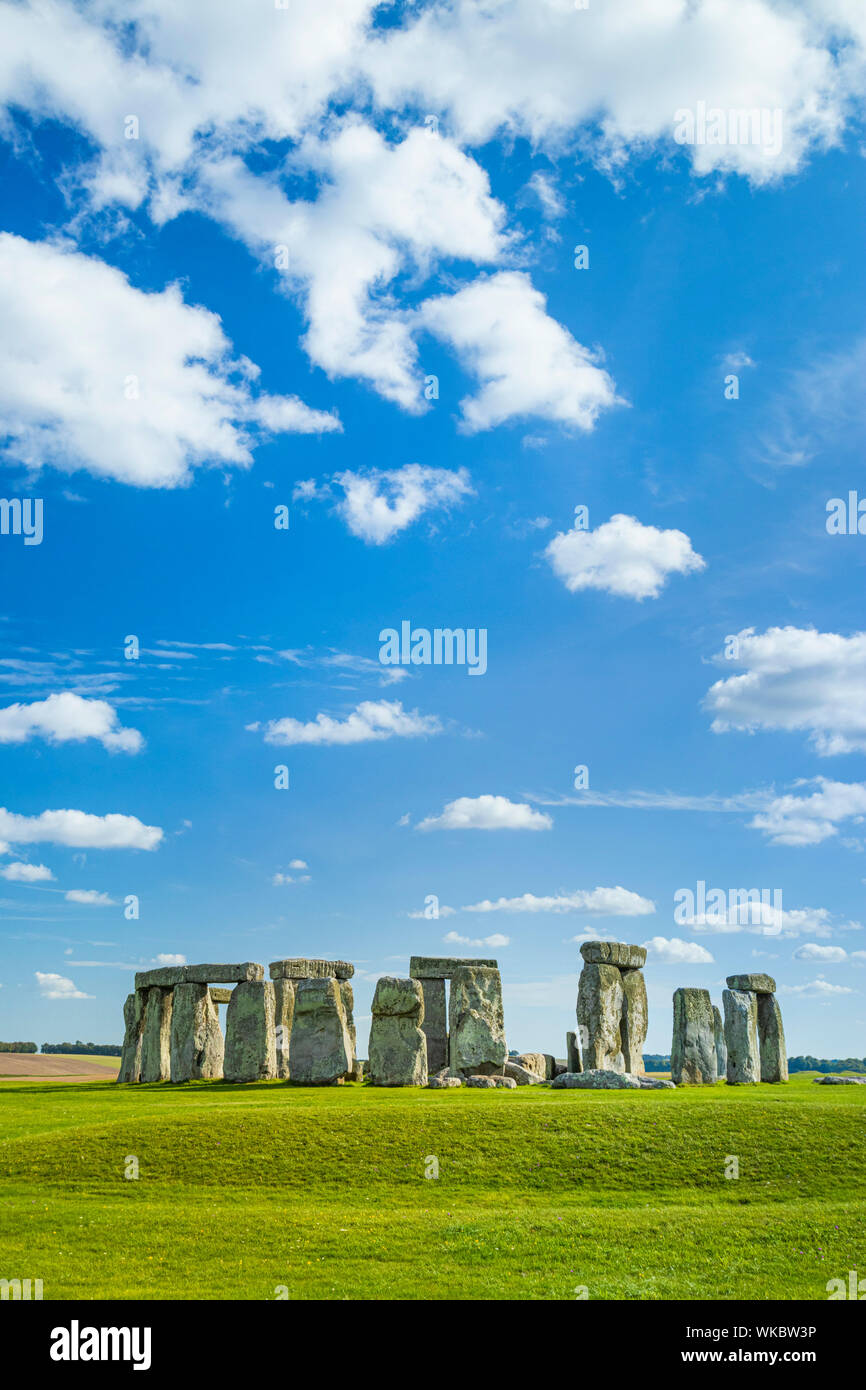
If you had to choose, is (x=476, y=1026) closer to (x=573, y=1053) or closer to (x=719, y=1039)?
(x=573, y=1053)

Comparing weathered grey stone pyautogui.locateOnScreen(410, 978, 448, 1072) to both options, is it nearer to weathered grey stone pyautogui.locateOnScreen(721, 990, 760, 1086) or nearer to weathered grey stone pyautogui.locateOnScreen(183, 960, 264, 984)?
weathered grey stone pyautogui.locateOnScreen(183, 960, 264, 984)

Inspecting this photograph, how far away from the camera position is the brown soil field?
148 ft

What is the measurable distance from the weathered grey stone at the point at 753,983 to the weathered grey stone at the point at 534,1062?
616 centimetres

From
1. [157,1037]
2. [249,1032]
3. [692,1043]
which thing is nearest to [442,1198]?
[692,1043]

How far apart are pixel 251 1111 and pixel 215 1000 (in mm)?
17996

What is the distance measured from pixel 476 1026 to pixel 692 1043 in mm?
6288

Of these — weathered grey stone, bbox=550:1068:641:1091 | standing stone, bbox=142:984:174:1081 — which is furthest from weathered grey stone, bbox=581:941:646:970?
standing stone, bbox=142:984:174:1081

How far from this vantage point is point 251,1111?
21.4 m

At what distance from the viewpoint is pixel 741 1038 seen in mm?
32094

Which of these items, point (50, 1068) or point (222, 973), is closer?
point (222, 973)

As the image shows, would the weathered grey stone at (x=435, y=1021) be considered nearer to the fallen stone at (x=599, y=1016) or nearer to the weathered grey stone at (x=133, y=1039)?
the fallen stone at (x=599, y=1016)
